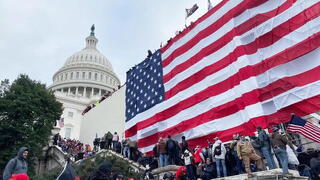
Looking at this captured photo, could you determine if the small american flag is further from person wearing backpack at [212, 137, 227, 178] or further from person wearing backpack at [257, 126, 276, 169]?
person wearing backpack at [212, 137, 227, 178]

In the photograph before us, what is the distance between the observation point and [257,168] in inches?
365

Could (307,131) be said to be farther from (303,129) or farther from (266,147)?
(266,147)

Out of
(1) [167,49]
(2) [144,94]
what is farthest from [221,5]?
(2) [144,94]

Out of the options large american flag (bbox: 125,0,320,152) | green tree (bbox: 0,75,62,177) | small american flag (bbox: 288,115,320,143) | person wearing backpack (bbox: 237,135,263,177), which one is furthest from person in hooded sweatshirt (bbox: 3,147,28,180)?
green tree (bbox: 0,75,62,177)

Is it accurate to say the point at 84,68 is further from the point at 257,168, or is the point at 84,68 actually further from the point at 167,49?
the point at 257,168

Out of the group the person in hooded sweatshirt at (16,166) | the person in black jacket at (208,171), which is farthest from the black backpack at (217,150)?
the person in hooded sweatshirt at (16,166)

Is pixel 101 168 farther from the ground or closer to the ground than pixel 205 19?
closer to the ground

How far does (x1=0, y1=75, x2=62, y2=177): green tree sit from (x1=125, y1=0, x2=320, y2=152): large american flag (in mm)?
7913

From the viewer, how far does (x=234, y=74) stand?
1409 centimetres

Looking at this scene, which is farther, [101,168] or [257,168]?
[257,168]

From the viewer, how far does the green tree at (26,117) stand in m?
22.4

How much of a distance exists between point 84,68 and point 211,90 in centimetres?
7500

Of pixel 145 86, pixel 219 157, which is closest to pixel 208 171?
pixel 219 157

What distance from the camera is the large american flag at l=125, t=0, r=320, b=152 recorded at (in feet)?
39.3
